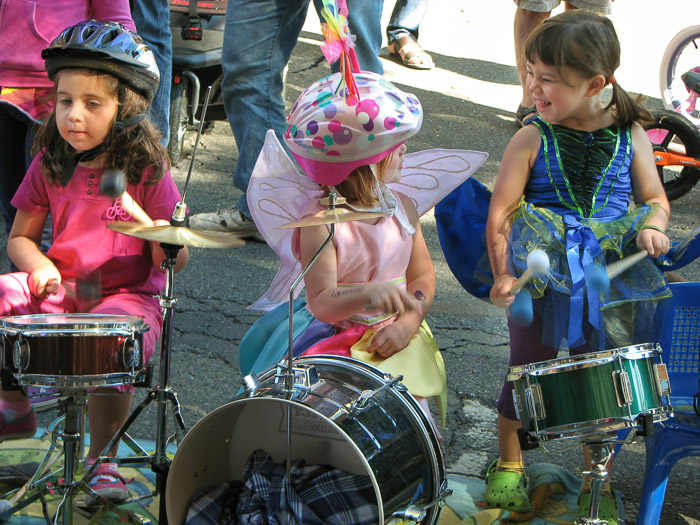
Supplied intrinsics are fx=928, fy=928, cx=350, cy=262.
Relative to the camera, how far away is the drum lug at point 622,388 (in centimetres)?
203

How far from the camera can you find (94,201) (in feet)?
8.48

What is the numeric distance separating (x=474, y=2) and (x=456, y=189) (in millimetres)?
6511

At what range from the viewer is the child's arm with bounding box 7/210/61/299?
2416 millimetres

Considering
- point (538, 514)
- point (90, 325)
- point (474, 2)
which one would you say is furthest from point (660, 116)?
point (474, 2)

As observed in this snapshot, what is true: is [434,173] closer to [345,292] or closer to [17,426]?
[345,292]

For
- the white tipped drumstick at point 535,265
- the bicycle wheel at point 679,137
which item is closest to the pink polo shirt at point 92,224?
the white tipped drumstick at point 535,265

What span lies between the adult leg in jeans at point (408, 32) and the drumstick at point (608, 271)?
184 inches

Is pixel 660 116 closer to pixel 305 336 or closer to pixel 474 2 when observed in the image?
pixel 305 336

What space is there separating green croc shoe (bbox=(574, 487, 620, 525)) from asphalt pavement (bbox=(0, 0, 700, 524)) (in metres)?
0.14

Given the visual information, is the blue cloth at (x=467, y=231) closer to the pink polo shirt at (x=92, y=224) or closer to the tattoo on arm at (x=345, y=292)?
the tattoo on arm at (x=345, y=292)

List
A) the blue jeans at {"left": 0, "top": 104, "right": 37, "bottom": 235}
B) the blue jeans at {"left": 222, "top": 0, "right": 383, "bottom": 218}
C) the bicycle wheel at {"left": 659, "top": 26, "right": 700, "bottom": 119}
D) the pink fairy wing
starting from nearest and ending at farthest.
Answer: the pink fairy wing → the blue jeans at {"left": 0, "top": 104, "right": 37, "bottom": 235} → the blue jeans at {"left": 222, "top": 0, "right": 383, "bottom": 218} → the bicycle wheel at {"left": 659, "top": 26, "right": 700, "bottom": 119}

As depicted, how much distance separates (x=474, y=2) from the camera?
880 centimetres

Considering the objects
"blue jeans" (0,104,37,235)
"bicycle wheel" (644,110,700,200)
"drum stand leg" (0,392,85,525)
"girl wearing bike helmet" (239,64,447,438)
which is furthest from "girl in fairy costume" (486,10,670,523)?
"bicycle wheel" (644,110,700,200)

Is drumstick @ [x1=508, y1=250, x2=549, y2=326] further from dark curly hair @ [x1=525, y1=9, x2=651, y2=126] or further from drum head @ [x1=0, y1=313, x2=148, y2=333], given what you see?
drum head @ [x1=0, y1=313, x2=148, y2=333]
